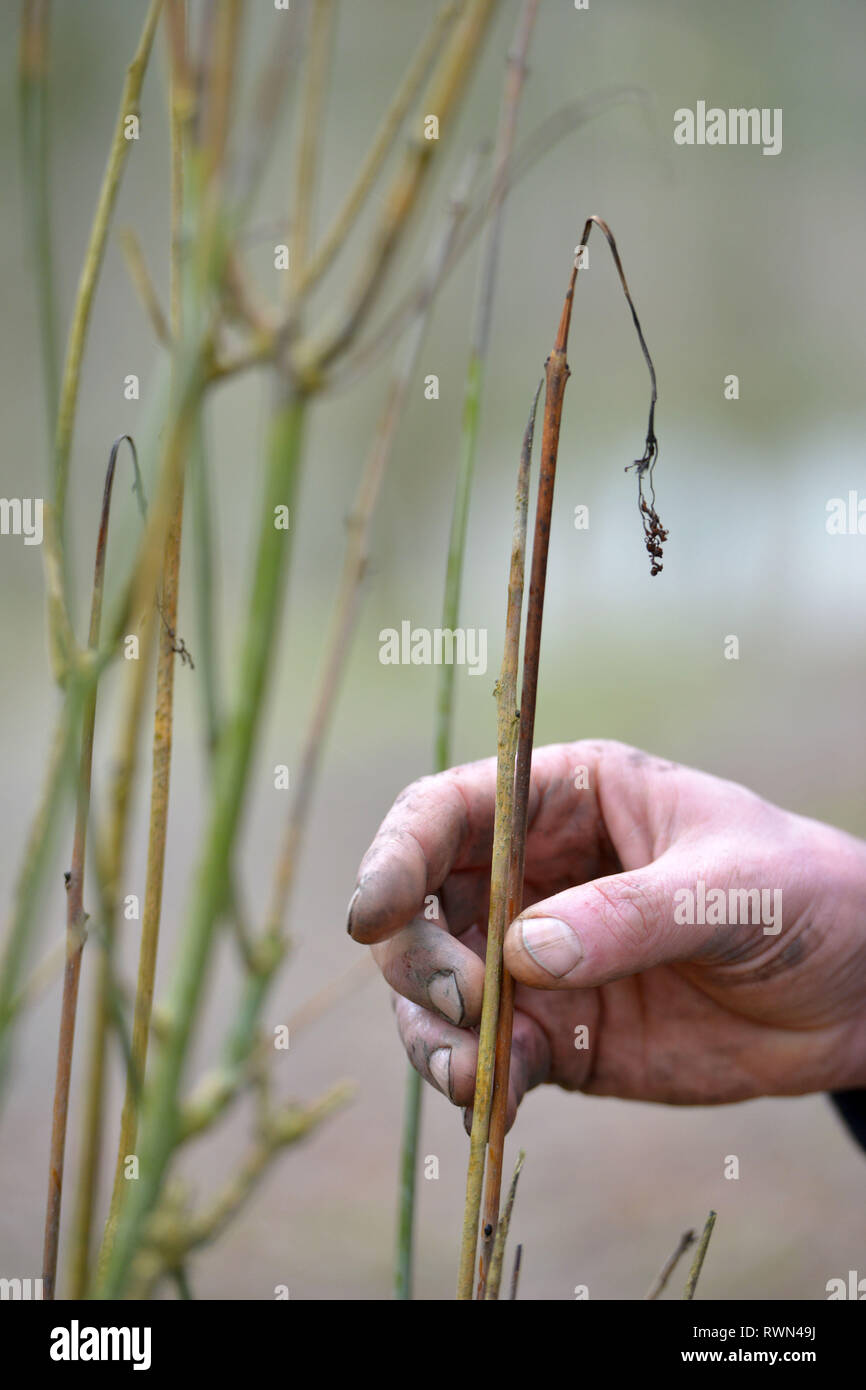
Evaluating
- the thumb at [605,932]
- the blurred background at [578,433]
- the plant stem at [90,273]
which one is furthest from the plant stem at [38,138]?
the blurred background at [578,433]

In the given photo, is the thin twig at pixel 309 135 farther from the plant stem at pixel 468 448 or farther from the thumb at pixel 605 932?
the thumb at pixel 605 932

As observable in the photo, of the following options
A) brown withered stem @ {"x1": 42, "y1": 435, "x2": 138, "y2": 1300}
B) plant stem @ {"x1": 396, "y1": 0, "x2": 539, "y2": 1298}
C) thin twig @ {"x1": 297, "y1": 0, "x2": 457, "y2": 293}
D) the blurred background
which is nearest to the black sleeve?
plant stem @ {"x1": 396, "y1": 0, "x2": 539, "y2": 1298}

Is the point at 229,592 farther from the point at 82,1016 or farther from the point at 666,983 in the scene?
the point at 666,983

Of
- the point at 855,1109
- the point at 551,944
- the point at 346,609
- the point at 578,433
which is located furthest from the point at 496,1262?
the point at 578,433

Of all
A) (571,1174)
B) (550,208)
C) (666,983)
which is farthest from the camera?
(550,208)

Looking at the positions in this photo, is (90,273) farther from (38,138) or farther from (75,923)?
(75,923)
